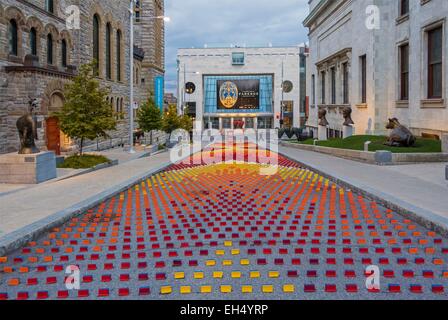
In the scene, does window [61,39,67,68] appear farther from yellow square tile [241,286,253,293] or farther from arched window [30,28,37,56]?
yellow square tile [241,286,253,293]

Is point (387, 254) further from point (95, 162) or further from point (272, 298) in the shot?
point (95, 162)

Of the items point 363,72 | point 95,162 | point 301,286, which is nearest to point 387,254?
point 301,286

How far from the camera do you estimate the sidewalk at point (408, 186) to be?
1004 cm

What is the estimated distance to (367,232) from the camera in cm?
920

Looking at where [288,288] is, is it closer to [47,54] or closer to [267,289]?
[267,289]

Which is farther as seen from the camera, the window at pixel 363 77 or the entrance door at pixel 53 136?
the window at pixel 363 77

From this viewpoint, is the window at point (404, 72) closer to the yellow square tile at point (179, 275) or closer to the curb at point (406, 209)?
the curb at point (406, 209)

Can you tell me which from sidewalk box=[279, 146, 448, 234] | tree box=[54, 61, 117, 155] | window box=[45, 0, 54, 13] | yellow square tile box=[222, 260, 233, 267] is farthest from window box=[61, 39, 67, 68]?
yellow square tile box=[222, 260, 233, 267]

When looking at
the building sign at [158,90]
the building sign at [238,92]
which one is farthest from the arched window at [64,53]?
the building sign at [238,92]

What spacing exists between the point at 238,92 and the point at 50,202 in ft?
307

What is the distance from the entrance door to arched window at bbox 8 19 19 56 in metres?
5.20

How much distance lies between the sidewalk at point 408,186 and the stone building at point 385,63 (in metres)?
7.84

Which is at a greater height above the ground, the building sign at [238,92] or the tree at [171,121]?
the building sign at [238,92]

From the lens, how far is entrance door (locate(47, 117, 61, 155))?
3034 cm
